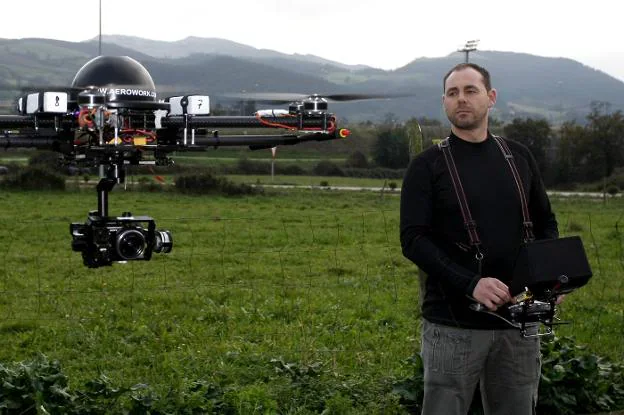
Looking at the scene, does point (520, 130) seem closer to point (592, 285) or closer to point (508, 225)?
point (592, 285)

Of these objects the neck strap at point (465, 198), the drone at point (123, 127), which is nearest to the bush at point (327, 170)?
the drone at point (123, 127)

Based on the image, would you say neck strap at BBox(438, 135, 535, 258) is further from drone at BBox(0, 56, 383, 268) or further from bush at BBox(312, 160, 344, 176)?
bush at BBox(312, 160, 344, 176)

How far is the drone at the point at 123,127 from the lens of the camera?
23.7 ft

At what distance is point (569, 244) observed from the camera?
4.15m

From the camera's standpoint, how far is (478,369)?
431 centimetres

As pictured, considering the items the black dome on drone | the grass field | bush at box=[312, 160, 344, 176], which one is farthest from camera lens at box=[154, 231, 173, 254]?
bush at box=[312, 160, 344, 176]

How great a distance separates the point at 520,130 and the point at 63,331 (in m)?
48.8

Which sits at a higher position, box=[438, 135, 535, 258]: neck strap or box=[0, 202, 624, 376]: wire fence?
box=[438, 135, 535, 258]: neck strap

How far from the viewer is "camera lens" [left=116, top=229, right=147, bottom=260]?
768 cm

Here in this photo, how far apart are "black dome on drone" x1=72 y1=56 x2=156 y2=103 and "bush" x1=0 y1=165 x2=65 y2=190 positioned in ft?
85.9

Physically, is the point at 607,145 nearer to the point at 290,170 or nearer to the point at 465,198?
the point at 290,170

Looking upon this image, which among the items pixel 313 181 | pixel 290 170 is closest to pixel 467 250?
pixel 313 181

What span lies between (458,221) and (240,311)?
622 centimetres

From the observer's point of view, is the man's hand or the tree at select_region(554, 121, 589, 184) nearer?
the man's hand
